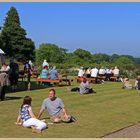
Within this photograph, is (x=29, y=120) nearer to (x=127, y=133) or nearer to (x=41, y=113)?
(x=41, y=113)

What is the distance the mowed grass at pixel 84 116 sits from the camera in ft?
37.9

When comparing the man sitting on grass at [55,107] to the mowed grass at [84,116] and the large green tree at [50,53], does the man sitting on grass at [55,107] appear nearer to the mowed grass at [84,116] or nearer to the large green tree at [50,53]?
the mowed grass at [84,116]

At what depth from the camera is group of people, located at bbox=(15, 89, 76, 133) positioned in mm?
12039

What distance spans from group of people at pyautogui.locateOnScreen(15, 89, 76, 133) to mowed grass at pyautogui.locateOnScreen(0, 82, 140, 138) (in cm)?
19

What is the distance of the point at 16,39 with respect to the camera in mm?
78062

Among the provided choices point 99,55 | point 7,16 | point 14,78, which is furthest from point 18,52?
point 14,78

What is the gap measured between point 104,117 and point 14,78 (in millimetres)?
10268

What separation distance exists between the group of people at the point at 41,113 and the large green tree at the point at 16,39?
61.5 m

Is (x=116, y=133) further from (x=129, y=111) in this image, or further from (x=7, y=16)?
(x=7, y=16)

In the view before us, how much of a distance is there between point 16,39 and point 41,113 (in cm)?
6563

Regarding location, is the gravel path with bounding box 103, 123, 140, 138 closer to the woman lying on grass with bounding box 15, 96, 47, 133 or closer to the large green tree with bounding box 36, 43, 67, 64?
the woman lying on grass with bounding box 15, 96, 47, 133

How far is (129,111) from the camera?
16.7 metres

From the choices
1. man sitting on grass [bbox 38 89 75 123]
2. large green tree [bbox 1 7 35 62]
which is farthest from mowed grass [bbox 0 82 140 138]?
large green tree [bbox 1 7 35 62]

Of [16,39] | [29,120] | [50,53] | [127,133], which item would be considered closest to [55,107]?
[29,120]
